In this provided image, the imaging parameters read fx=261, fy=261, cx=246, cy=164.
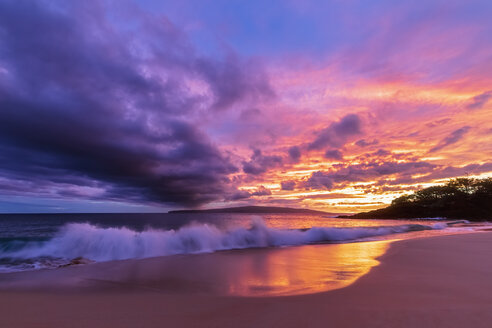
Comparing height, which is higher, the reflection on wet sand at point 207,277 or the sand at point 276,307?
the sand at point 276,307

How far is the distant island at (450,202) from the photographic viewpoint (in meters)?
58.1

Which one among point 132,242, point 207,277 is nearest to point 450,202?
point 132,242

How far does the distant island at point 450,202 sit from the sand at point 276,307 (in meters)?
66.0

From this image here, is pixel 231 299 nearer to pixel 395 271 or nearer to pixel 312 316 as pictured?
pixel 312 316

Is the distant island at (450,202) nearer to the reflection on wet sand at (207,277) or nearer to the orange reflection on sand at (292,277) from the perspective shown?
the orange reflection on sand at (292,277)

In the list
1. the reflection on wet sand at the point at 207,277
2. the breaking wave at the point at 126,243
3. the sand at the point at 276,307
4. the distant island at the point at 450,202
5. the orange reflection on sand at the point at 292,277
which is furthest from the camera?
the distant island at the point at 450,202

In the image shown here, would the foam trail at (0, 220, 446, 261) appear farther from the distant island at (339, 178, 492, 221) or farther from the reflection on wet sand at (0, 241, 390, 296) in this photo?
the distant island at (339, 178, 492, 221)

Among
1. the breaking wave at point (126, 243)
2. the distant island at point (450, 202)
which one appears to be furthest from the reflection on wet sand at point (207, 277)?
the distant island at point (450, 202)

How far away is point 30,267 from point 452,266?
11.3 metres

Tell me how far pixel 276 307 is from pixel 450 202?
79.5 metres

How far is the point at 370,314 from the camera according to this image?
3.03 metres

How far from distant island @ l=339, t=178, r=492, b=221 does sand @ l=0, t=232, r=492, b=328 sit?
66.0 metres

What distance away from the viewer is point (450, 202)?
64.6 meters

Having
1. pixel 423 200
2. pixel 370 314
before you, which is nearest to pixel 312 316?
pixel 370 314
